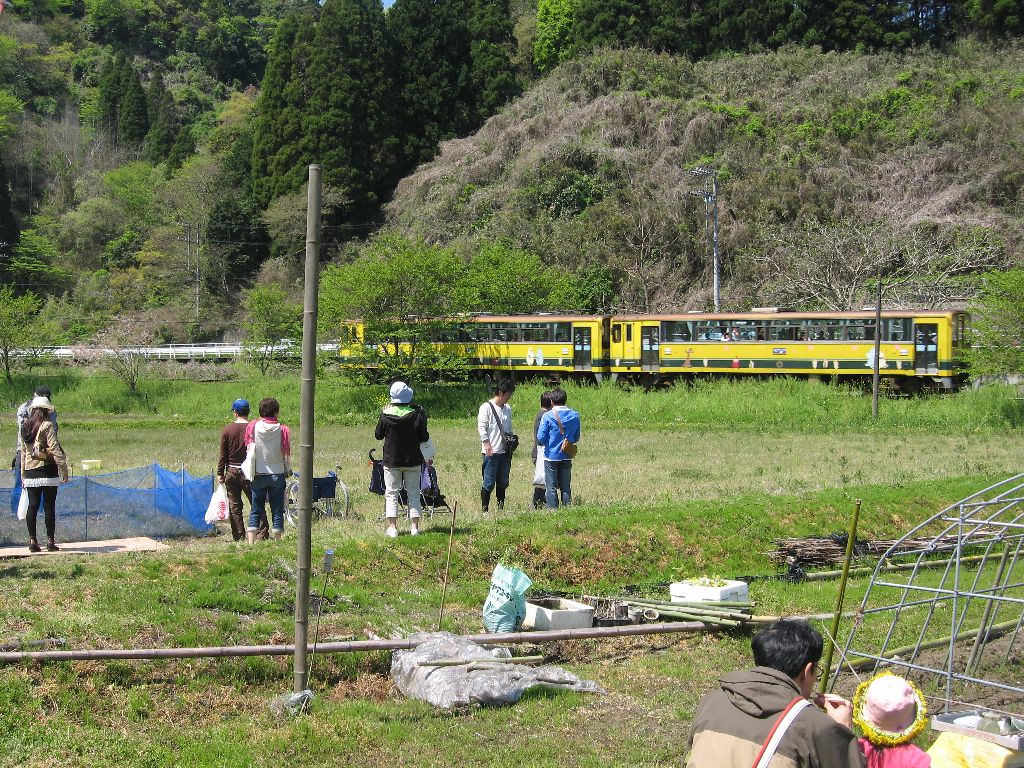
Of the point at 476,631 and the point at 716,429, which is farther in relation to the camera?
the point at 716,429

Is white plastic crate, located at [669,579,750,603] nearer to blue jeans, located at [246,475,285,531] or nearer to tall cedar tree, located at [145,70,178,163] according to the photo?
blue jeans, located at [246,475,285,531]

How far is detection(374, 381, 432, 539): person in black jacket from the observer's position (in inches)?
424

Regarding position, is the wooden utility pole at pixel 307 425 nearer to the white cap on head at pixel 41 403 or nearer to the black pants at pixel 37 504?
the black pants at pixel 37 504

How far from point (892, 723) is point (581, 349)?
3604 centimetres

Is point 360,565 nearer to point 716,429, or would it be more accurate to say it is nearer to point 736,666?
point 736,666

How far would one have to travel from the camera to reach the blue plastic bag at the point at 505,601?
29.0ft

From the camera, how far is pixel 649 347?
128ft

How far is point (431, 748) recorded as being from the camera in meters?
6.57

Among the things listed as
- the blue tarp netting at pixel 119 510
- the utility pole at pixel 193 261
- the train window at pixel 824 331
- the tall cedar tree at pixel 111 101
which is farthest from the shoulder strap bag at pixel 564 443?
the tall cedar tree at pixel 111 101

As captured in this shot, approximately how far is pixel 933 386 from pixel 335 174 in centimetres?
4137

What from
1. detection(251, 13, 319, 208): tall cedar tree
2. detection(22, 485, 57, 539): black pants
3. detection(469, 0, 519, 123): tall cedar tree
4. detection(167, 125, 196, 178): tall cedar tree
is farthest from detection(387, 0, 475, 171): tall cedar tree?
detection(22, 485, 57, 539): black pants

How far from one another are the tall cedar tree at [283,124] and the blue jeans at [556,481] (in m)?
52.4

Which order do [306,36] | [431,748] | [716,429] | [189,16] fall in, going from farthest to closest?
[189,16] < [306,36] < [716,429] < [431,748]

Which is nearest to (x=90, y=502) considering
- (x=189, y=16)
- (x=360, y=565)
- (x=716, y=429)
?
(x=360, y=565)
